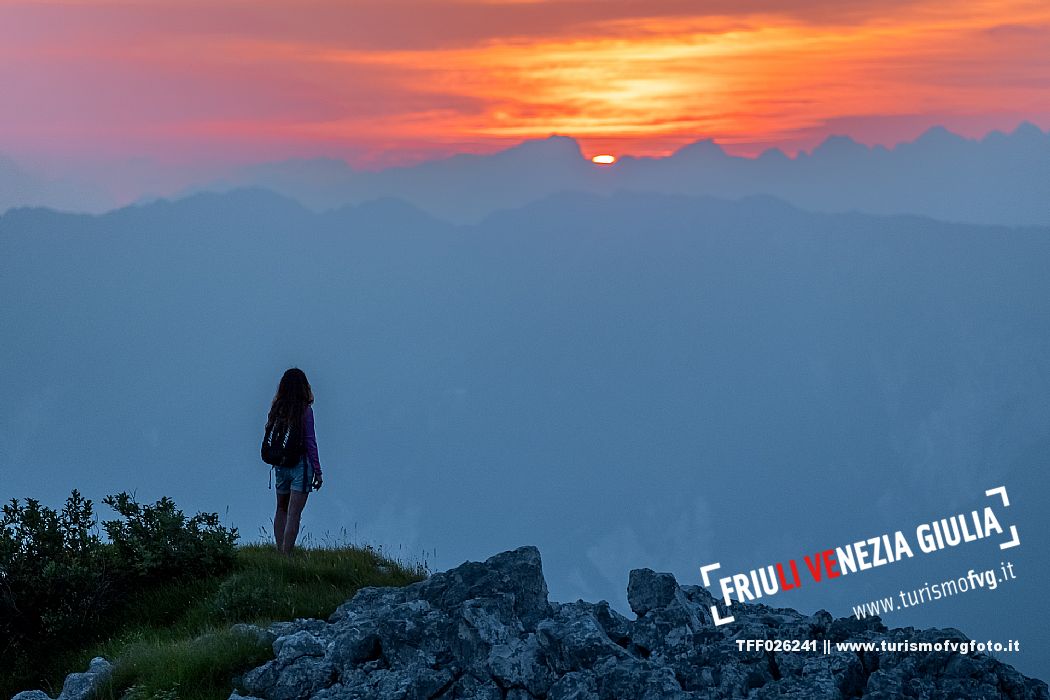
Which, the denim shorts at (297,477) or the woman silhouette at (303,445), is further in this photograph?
the denim shorts at (297,477)

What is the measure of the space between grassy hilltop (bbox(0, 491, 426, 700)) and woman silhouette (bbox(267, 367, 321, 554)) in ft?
2.11

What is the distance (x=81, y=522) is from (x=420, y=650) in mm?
7105

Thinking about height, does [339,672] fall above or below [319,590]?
below

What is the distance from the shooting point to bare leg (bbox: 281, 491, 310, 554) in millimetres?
16781

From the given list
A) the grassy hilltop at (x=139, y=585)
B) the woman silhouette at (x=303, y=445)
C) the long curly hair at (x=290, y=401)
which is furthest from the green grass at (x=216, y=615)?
the long curly hair at (x=290, y=401)

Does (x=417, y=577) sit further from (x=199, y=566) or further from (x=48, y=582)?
(x=48, y=582)

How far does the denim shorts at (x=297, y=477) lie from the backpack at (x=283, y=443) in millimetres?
166

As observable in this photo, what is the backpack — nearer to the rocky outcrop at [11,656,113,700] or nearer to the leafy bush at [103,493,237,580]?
the leafy bush at [103,493,237,580]

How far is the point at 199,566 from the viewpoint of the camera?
16.0 meters

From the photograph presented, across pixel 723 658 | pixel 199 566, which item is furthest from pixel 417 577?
pixel 723 658

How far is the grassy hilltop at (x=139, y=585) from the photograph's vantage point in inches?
567

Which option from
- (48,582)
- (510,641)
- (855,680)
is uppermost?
(48,582)

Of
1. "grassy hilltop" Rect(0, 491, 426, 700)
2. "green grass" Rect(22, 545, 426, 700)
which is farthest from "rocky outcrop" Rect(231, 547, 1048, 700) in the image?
"grassy hilltop" Rect(0, 491, 426, 700)

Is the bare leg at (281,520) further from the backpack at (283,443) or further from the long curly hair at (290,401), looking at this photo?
the long curly hair at (290,401)
